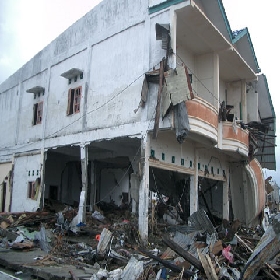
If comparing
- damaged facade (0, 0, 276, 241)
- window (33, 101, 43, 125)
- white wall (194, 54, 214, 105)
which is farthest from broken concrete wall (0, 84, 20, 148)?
white wall (194, 54, 214, 105)

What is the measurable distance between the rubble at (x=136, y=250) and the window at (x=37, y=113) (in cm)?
535

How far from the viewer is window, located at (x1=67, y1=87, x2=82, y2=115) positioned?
15.1 meters

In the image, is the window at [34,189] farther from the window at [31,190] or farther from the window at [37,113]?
the window at [37,113]

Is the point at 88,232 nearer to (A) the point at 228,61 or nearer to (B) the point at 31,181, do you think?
(B) the point at 31,181

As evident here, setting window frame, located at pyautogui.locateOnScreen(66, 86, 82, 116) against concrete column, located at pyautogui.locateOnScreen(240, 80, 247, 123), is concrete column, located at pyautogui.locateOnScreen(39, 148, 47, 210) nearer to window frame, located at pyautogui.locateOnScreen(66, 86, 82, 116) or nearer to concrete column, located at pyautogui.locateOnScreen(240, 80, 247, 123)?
window frame, located at pyautogui.locateOnScreen(66, 86, 82, 116)

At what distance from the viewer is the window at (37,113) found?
17.9 metres

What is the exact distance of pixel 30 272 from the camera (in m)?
7.64

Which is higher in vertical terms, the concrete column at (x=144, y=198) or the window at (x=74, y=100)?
the window at (x=74, y=100)

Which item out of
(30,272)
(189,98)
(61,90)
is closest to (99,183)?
(61,90)

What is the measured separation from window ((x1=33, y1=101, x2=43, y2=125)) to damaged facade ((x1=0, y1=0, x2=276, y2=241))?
0.11m

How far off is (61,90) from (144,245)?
8754 millimetres

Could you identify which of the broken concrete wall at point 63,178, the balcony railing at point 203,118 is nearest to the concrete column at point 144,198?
the balcony railing at point 203,118

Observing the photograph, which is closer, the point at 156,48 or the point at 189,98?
the point at 189,98

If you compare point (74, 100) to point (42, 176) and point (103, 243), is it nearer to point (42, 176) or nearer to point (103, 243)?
point (42, 176)
